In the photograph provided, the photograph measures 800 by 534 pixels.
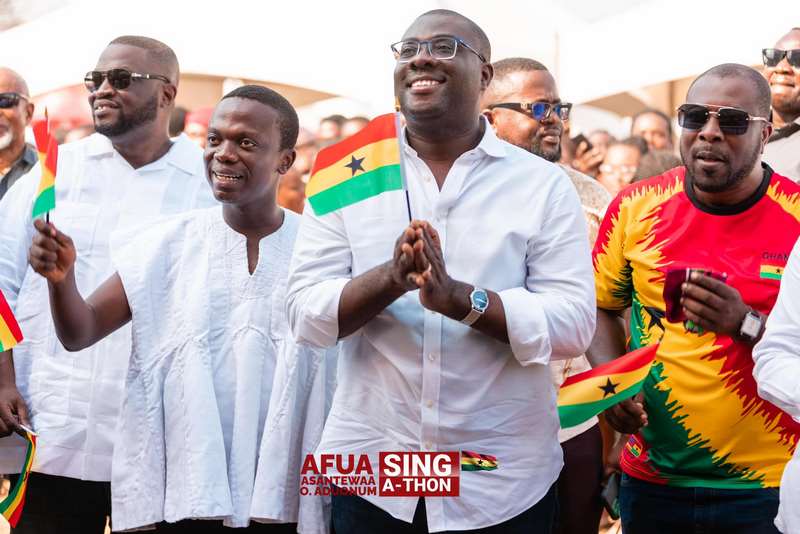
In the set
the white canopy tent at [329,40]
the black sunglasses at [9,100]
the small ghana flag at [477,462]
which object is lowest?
the small ghana flag at [477,462]

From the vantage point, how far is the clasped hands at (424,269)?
3.91 m

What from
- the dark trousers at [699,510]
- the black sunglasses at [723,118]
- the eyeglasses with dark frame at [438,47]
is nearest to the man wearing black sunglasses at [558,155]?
the dark trousers at [699,510]

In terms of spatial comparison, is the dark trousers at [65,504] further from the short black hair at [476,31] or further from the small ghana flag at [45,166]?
the short black hair at [476,31]

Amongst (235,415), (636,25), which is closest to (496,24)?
(636,25)

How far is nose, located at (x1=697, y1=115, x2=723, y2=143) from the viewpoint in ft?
15.5

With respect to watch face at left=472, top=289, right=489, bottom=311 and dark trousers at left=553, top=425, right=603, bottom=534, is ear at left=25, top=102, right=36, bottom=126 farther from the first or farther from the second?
watch face at left=472, top=289, right=489, bottom=311

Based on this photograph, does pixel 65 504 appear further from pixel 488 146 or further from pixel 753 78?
pixel 753 78

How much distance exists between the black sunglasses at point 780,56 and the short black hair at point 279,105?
2398 mm

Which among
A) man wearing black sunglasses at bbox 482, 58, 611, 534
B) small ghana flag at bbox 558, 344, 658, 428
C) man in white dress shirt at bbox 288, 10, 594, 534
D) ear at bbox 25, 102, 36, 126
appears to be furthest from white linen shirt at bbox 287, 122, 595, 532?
ear at bbox 25, 102, 36, 126

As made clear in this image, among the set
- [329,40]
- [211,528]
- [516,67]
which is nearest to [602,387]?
[211,528]

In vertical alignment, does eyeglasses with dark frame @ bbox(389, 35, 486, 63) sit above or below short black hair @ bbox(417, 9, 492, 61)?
below

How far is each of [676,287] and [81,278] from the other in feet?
7.71

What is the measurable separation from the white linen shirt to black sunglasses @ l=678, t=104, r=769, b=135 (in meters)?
0.67

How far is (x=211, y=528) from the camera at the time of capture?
4914mm
